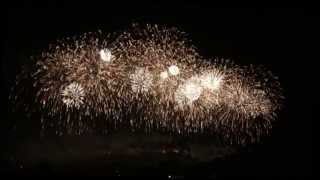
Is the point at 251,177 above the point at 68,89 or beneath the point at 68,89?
beneath

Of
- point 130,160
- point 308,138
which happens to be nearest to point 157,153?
point 130,160

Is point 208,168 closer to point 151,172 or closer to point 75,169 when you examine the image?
point 151,172

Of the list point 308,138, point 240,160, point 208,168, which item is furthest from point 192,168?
point 308,138

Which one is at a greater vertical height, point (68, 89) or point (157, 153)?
point (68, 89)

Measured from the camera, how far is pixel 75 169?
101ft

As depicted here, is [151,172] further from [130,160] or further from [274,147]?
[274,147]

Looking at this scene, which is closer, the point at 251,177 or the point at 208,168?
the point at 251,177

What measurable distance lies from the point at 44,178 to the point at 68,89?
4224 millimetres

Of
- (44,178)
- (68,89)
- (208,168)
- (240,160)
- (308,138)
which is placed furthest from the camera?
(308,138)

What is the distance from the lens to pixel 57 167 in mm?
29328

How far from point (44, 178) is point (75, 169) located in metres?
7.10

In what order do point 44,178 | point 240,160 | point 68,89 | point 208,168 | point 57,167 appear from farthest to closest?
point 240,160 < point 208,168 < point 57,167 < point 68,89 < point 44,178

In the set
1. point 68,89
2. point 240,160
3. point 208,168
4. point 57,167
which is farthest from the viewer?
point 240,160

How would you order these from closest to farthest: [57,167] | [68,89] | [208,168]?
1. [68,89]
2. [57,167]
3. [208,168]
